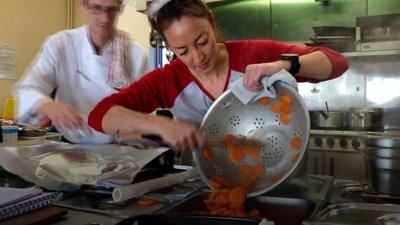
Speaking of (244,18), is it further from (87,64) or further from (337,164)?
(87,64)

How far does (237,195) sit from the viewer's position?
2.92ft

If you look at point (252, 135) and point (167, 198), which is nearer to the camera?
point (167, 198)

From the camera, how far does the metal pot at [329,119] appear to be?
99.3 inches

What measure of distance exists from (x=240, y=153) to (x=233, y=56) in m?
0.31

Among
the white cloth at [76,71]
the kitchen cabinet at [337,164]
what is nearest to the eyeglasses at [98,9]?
the white cloth at [76,71]

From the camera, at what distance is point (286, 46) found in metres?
1.18

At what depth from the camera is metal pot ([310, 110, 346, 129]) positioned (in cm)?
252

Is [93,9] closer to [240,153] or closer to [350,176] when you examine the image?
[240,153]

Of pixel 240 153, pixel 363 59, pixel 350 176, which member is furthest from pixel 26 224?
pixel 363 59

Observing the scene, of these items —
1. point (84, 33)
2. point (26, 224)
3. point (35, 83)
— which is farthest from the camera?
point (84, 33)

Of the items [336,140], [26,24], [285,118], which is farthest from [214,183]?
[26,24]

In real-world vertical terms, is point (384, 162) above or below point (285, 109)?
below

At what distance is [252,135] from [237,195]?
19cm

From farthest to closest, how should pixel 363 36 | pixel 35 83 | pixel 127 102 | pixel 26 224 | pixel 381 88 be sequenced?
pixel 381 88, pixel 363 36, pixel 35 83, pixel 127 102, pixel 26 224
